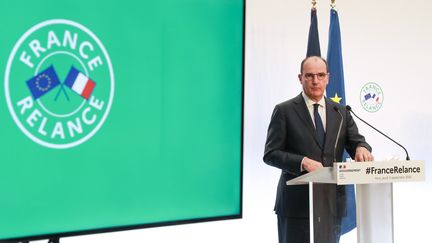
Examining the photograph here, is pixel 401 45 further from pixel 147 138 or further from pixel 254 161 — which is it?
pixel 147 138

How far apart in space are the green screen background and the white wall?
81 centimetres

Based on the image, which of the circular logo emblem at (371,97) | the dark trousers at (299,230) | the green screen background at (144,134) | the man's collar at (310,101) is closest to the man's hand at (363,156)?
the dark trousers at (299,230)

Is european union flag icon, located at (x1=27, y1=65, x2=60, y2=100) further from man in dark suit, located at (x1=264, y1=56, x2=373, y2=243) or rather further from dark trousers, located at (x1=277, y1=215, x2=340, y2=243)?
dark trousers, located at (x1=277, y1=215, x2=340, y2=243)

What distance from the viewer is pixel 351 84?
4.56 m

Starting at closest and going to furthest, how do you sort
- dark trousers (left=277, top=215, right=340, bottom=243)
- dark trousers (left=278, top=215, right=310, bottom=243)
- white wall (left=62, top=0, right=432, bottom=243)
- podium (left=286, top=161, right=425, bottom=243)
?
podium (left=286, top=161, right=425, bottom=243), dark trousers (left=277, top=215, right=340, bottom=243), dark trousers (left=278, top=215, right=310, bottom=243), white wall (left=62, top=0, right=432, bottom=243)

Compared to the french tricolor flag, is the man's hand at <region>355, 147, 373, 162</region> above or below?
below

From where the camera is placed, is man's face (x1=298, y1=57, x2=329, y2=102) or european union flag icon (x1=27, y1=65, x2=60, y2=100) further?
man's face (x1=298, y1=57, x2=329, y2=102)

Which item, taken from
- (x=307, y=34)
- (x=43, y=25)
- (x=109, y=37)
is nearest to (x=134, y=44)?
(x=109, y=37)

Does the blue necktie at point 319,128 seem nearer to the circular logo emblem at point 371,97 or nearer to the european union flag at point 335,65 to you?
the european union flag at point 335,65

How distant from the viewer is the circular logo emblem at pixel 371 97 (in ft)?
15.1

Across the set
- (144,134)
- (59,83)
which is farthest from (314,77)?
(59,83)

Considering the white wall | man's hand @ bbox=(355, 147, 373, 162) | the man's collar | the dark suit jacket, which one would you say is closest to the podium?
man's hand @ bbox=(355, 147, 373, 162)

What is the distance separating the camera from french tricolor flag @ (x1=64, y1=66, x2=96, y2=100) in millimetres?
2490

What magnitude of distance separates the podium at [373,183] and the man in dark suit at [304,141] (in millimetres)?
368
